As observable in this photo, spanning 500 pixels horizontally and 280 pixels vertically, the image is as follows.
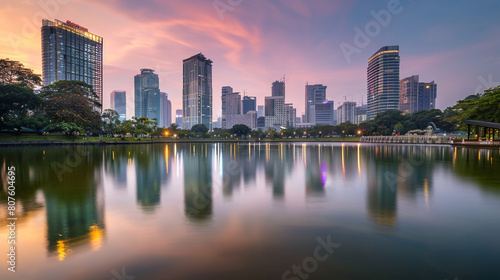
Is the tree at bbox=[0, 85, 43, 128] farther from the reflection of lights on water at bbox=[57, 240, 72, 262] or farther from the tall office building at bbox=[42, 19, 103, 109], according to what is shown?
the tall office building at bbox=[42, 19, 103, 109]

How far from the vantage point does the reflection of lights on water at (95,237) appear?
15.6 ft

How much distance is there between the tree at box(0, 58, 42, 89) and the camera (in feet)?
193

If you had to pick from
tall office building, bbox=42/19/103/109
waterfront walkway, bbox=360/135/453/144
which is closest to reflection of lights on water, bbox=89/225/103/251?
waterfront walkway, bbox=360/135/453/144

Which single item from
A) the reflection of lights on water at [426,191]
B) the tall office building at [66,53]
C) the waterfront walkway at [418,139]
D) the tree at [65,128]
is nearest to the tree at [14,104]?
the tree at [65,128]

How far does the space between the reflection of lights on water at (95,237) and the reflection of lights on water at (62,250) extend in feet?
1.29

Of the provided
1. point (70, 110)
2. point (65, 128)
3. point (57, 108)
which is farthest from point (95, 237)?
point (57, 108)

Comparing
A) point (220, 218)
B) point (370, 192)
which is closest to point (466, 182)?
point (370, 192)

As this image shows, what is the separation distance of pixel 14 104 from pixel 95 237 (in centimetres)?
6733

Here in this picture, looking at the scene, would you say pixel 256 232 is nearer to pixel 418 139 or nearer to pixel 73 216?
pixel 73 216

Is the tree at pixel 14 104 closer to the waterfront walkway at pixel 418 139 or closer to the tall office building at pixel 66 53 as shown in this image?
the waterfront walkway at pixel 418 139

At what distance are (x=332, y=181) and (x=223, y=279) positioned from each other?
29.8 ft

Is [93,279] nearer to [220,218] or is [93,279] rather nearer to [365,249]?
[220,218]

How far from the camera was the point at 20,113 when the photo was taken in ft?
173

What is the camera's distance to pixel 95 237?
5.19 metres
